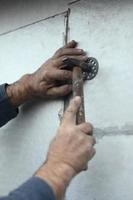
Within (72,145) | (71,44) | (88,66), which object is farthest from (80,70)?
(72,145)

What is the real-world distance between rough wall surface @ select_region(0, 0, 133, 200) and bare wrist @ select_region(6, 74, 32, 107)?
0.05 metres

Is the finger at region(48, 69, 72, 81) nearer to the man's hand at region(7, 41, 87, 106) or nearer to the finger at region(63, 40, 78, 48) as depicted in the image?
the man's hand at region(7, 41, 87, 106)

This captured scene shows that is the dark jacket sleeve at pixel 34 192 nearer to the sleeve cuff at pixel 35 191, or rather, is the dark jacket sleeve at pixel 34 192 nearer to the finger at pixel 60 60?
the sleeve cuff at pixel 35 191

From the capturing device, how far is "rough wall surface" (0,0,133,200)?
1586mm

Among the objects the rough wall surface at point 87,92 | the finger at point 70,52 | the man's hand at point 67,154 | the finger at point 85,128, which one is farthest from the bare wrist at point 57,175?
the finger at point 70,52

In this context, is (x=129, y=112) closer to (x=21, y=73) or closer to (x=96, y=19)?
(x=96, y=19)

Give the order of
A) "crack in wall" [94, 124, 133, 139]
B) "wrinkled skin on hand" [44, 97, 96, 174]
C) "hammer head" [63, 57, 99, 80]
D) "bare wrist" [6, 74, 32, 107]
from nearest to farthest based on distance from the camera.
→ "wrinkled skin on hand" [44, 97, 96, 174] < "crack in wall" [94, 124, 133, 139] < "hammer head" [63, 57, 99, 80] < "bare wrist" [6, 74, 32, 107]

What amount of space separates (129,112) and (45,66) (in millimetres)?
427

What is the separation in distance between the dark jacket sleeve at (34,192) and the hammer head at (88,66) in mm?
529

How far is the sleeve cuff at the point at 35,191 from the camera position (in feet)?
4.24

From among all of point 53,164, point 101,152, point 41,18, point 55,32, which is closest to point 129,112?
point 101,152

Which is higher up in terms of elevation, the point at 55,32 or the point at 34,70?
the point at 55,32

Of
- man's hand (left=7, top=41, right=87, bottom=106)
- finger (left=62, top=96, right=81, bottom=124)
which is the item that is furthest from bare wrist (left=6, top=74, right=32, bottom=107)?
finger (left=62, top=96, right=81, bottom=124)

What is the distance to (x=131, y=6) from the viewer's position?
168 centimetres
